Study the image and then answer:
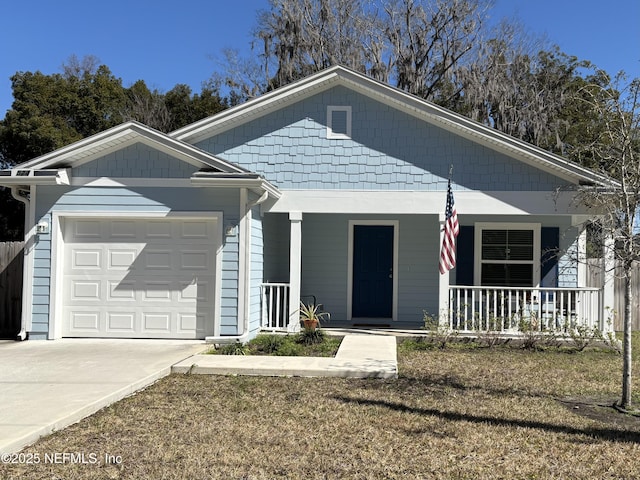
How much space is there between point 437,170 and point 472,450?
25.0ft

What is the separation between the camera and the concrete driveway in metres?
5.49

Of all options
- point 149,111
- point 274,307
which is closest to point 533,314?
point 274,307

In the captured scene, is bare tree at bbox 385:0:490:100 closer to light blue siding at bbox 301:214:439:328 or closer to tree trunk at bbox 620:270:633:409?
light blue siding at bbox 301:214:439:328

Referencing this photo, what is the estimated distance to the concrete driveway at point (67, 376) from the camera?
5488mm

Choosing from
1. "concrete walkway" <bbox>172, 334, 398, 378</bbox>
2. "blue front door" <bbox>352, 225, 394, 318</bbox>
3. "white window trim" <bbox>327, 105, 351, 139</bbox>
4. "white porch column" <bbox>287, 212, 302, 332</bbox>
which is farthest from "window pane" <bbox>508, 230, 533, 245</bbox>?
"concrete walkway" <bbox>172, 334, 398, 378</bbox>

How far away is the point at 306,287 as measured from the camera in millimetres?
13492

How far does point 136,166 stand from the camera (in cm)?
1053

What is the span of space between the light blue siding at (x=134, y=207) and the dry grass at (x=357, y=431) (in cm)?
275

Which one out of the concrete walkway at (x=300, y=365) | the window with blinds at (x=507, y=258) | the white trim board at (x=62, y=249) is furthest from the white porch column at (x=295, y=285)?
the window with blinds at (x=507, y=258)

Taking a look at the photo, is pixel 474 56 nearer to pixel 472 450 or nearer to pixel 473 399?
pixel 473 399

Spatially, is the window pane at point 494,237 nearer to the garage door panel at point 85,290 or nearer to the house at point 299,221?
the house at point 299,221

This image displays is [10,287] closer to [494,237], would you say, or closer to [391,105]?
[391,105]

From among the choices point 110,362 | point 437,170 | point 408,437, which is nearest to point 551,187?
point 437,170

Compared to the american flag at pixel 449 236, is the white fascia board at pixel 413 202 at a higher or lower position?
higher
